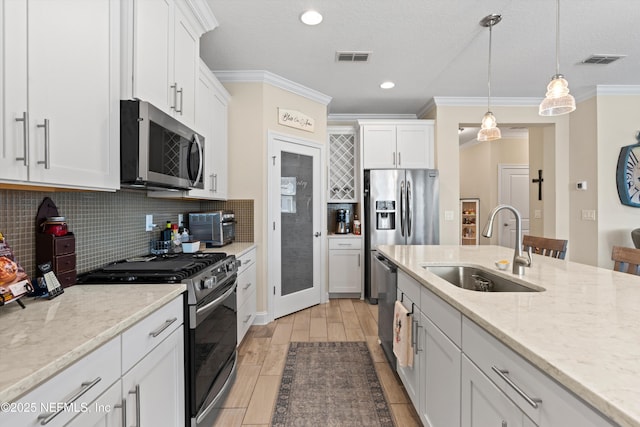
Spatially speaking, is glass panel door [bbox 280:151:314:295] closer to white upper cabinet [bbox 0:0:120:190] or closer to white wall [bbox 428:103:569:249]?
white wall [bbox 428:103:569:249]

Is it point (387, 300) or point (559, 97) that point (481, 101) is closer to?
point (559, 97)

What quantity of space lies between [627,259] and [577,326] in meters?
1.28

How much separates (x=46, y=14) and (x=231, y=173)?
2360mm

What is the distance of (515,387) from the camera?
2.79 feet

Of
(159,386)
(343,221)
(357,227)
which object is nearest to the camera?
(159,386)

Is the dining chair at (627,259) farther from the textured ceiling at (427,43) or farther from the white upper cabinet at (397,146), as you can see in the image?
the white upper cabinet at (397,146)

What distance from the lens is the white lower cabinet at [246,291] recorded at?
2.68 m

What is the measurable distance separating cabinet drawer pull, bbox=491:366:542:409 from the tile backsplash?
186 cm

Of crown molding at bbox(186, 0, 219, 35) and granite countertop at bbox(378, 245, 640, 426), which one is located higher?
crown molding at bbox(186, 0, 219, 35)

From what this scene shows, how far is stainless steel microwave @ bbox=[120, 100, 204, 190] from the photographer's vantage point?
4.78 feet

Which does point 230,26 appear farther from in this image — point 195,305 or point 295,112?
point 195,305

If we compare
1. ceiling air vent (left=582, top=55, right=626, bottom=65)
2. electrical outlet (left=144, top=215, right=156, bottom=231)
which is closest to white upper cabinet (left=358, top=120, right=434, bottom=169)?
ceiling air vent (left=582, top=55, right=626, bottom=65)

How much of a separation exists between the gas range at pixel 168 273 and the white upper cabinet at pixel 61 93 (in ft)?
1.48

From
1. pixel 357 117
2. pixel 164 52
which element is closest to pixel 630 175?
pixel 357 117
